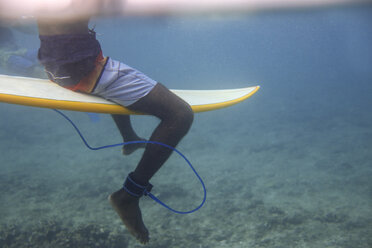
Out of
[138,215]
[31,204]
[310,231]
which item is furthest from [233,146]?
[138,215]

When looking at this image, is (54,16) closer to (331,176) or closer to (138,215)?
(138,215)

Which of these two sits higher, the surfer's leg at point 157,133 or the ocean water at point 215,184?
the surfer's leg at point 157,133

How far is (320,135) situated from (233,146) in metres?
3.34

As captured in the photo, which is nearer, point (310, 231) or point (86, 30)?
point (86, 30)

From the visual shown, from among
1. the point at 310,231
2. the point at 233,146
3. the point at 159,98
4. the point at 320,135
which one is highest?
the point at 159,98

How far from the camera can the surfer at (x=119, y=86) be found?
70.1 inches

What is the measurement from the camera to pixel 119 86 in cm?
182

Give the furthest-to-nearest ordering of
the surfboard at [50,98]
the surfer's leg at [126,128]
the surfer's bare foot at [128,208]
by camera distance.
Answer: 1. the surfer's leg at [126,128]
2. the surfer's bare foot at [128,208]
3. the surfboard at [50,98]

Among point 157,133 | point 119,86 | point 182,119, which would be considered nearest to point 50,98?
point 119,86

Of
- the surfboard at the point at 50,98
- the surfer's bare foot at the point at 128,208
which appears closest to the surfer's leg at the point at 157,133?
the surfer's bare foot at the point at 128,208

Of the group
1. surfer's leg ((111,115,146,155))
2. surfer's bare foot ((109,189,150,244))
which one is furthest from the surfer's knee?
surfer's leg ((111,115,146,155))

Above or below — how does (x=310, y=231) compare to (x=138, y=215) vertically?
below

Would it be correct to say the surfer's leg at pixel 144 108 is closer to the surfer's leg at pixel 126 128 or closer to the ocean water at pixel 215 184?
the surfer's leg at pixel 126 128

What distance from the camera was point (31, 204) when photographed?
4.89 metres
